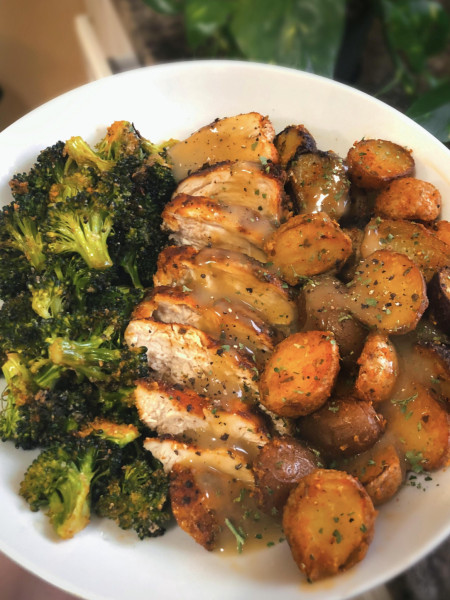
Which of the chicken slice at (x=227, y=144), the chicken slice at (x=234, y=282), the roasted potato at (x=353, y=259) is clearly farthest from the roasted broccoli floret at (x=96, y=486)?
the chicken slice at (x=227, y=144)

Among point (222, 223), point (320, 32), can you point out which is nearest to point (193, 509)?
point (222, 223)

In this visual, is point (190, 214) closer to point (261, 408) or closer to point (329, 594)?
point (261, 408)

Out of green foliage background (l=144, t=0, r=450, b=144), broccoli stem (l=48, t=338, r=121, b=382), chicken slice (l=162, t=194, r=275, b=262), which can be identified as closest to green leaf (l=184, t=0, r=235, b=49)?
green foliage background (l=144, t=0, r=450, b=144)

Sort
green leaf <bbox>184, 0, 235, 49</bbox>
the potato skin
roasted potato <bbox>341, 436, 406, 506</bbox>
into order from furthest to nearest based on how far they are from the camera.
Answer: green leaf <bbox>184, 0, 235, 49</bbox>, roasted potato <bbox>341, 436, 406, 506</bbox>, the potato skin

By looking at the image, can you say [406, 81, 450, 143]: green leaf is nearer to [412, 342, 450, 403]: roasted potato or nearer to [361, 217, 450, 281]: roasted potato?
[361, 217, 450, 281]: roasted potato

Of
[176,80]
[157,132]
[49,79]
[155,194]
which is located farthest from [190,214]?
[49,79]

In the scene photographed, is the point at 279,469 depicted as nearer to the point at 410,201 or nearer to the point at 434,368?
the point at 434,368
